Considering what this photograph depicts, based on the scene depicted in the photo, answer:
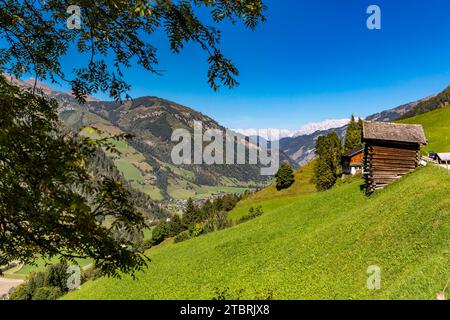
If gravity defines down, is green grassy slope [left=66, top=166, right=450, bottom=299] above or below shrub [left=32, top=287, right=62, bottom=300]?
above

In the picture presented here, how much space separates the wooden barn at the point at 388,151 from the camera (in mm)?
33844

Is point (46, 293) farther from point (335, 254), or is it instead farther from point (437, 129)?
point (437, 129)

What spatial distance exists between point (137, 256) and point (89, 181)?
1769 mm

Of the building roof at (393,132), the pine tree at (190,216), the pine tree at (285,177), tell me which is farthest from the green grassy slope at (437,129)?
the pine tree at (190,216)

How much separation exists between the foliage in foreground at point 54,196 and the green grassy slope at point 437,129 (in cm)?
8568

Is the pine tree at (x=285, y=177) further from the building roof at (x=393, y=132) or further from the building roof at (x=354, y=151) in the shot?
the building roof at (x=393, y=132)

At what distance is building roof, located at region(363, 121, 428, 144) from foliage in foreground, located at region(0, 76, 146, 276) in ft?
107

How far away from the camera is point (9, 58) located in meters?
7.44

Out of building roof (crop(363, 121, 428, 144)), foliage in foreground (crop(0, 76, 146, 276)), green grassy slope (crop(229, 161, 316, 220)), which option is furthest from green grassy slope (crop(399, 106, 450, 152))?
foliage in foreground (crop(0, 76, 146, 276))

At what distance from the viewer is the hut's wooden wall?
3403 centimetres

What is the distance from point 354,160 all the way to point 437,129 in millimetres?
33463

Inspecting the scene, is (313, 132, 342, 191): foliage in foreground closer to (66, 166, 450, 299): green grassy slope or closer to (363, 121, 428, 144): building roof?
(66, 166, 450, 299): green grassy slope
